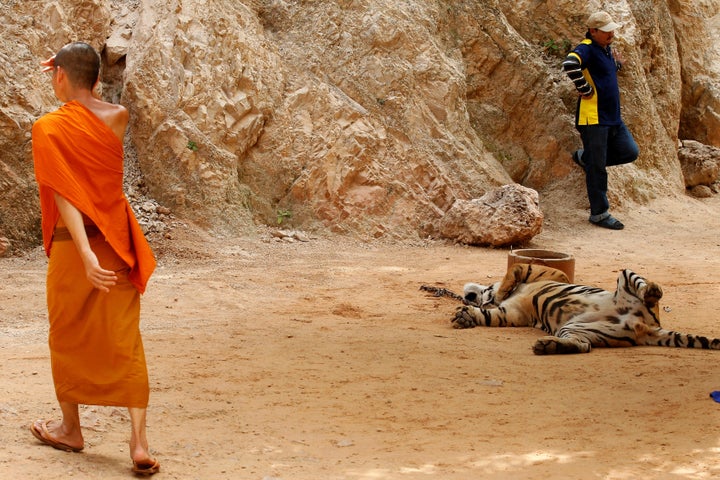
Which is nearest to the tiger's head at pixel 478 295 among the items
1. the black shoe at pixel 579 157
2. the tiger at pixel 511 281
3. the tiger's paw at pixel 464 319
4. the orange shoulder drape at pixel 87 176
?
the tiger at pixel 511 281

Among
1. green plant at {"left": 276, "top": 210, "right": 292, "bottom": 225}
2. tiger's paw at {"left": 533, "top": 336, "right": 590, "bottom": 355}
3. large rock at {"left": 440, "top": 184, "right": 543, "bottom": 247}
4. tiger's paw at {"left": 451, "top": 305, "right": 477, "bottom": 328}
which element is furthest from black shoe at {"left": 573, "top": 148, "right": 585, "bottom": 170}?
tiger's paw at {"left": 533, "top": 336, "right": 590, "bottom": 355}

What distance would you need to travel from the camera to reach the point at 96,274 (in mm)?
3422

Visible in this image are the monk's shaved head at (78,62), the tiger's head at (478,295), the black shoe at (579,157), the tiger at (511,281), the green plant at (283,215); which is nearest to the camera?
the monk's shaved head at (78,62)

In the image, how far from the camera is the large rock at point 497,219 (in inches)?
397

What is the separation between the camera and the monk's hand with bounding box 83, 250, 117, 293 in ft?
11.2

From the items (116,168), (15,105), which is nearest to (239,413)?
(116,168)

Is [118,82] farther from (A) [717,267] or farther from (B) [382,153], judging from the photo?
(A) [717,267]

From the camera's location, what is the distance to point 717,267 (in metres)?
9.23

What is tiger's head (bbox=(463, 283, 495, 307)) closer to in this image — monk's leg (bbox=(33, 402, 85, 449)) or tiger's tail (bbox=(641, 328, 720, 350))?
tiger's tail (bbox=(641, 328, 720, 350))

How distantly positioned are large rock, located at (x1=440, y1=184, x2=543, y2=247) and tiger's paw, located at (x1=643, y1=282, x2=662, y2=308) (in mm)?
4163

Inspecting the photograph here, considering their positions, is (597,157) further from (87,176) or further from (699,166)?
(87,176)

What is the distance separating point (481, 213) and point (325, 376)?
5.53 metres

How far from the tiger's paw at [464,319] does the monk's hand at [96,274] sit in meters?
3.71

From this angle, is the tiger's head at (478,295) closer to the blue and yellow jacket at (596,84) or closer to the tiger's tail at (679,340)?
the tiger's tail at (679,340)
